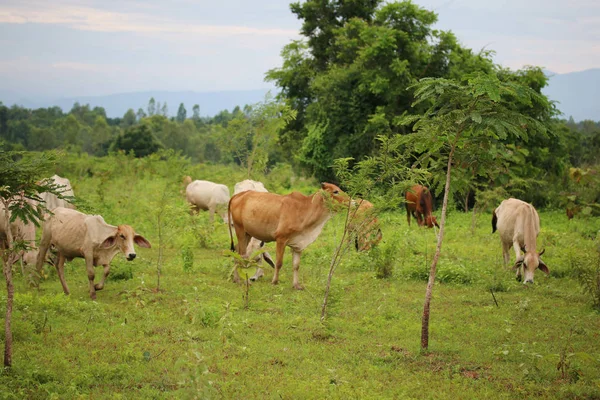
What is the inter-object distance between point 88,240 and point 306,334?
13.2 ft

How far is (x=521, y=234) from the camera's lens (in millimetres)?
13117

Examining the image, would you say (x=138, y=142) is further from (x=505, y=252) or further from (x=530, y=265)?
(x=530, y=265)

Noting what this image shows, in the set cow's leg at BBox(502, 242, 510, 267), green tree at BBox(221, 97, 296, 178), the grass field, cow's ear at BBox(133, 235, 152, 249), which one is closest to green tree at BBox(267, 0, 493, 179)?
green tree at BBox(221, 97, 296, 178)

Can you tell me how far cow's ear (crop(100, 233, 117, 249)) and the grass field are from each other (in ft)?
2.75

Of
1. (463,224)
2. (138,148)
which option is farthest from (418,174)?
(138,148)

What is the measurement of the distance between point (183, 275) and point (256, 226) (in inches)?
70.9

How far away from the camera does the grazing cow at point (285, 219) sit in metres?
11.9

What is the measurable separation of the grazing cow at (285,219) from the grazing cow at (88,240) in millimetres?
2343

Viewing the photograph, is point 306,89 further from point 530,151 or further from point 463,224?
point 463,224

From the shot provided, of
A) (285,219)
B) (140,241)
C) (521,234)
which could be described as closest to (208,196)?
(285,219)

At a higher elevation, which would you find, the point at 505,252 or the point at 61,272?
the point at 505,252

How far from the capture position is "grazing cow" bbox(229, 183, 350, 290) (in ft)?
39.0

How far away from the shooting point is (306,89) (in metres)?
31.4

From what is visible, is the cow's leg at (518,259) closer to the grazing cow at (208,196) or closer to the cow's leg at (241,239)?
the cow's leg at (241,239)
